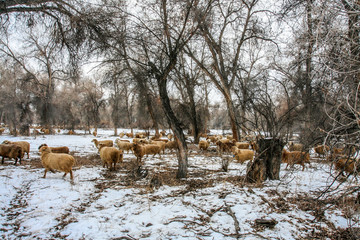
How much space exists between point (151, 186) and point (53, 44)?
507cm

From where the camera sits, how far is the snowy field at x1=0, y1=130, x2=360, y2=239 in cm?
338

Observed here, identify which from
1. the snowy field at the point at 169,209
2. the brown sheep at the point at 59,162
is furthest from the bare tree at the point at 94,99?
the snowy field at the point at 169,209

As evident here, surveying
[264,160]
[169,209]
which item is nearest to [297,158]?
[264,160]

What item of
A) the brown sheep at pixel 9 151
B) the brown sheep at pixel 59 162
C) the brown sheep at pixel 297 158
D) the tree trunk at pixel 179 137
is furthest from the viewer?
the brown sheep at pixel 9 151

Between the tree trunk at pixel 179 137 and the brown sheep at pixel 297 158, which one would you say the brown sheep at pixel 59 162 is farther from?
the brown sheep at pixel 297 158

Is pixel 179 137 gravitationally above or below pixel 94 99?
below

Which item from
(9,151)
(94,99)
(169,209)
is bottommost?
(169,209)

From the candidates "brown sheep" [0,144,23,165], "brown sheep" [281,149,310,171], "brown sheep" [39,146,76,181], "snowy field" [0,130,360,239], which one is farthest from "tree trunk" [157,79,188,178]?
"brown sheep" [0,144,23,165]

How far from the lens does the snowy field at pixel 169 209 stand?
3379mm

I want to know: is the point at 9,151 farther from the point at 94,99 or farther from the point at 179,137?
the point at 94,99

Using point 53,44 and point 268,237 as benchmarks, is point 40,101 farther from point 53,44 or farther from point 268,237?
point 268,237

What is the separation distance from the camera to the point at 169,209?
427 centimetres

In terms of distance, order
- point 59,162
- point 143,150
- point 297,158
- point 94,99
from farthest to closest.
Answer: point 94,99, point 143,150, point 59,162, point 297,158

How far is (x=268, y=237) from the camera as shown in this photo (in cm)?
318
